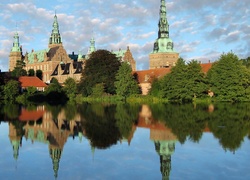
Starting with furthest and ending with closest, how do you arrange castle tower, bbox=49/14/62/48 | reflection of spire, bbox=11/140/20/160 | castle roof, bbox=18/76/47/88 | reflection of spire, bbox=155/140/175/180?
castle tower, bbox=49/14/62/48 → castle roof, bbox=18/76/47/88 → reflection of spire, bbox=11/140/20/160 → reflection of spire, bbox=155/140/175/180

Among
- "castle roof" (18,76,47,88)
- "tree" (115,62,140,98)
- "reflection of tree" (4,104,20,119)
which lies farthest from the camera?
"castle roof" (18,76,47,88)

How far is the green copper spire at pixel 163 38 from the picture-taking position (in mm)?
108875

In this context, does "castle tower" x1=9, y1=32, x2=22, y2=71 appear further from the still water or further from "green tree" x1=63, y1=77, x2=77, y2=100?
the still water

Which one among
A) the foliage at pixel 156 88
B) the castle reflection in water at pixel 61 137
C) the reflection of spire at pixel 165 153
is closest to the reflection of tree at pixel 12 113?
the castle reflection in water at pixel 61 137

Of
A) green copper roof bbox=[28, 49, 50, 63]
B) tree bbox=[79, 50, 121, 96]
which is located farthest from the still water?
green copper roof bbox=[28, 49, 50, 63]

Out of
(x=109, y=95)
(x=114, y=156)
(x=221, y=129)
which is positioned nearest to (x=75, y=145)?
(x=114, y=156)

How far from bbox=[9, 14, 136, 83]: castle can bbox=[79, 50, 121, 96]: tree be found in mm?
33329

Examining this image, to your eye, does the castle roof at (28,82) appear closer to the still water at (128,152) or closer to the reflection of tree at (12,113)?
the reflection of tree at (12,113)

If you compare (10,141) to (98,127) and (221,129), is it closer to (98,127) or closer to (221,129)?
(98,127)

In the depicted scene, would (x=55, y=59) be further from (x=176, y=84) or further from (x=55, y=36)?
(x=176, y=84)

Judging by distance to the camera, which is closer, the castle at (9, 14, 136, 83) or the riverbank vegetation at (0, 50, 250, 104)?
the riverbank vegetation at (0, 50, 250, 104)

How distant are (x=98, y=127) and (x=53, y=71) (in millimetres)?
93206

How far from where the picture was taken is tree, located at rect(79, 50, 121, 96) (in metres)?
61.6

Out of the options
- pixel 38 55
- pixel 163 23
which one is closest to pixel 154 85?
pixel 163 23
